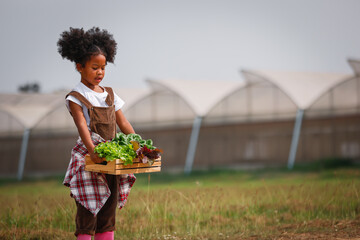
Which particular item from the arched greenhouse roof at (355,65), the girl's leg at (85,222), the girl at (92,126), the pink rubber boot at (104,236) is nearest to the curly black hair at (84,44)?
the girl at (92,126)

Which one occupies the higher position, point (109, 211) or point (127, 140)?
point (127, 140)

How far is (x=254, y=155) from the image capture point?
1507cm

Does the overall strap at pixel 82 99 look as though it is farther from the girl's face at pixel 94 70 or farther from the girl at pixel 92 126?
the girl's face at pixel 94 70

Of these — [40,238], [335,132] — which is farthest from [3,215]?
[335,132]

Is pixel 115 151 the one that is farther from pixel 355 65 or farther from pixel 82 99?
pixel 355 65

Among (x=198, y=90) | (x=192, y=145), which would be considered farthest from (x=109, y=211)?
(x=198, y=90)

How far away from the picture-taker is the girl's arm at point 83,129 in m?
3.27

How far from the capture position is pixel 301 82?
15508mm

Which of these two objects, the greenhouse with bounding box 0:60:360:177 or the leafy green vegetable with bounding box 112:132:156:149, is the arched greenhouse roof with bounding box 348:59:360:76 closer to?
the greenhouse with bounding box 0:60:360:177

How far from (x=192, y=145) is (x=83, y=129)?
12088 millimetres

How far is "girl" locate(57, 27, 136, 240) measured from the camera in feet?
11.2

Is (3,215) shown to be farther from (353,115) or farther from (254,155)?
(353,115)

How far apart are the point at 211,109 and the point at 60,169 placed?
19.9 ft

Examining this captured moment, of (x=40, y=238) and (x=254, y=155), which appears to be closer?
(x=40, y=238)
